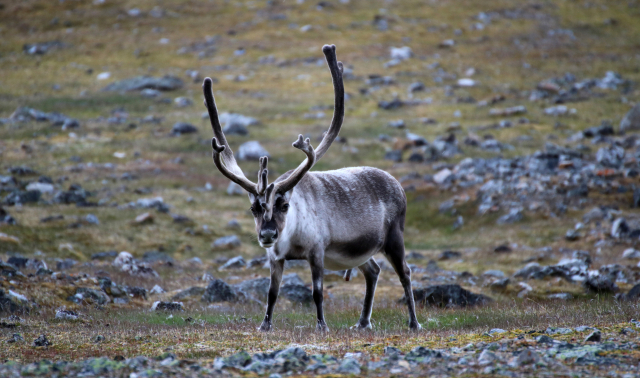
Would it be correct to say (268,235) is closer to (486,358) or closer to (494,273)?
(486,358)

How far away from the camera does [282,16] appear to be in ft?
249

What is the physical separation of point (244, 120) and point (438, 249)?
2302cm

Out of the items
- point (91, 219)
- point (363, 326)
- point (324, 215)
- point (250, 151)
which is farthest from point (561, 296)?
point (250, 151)

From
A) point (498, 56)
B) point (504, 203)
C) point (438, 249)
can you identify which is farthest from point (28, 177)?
point (498, 56)

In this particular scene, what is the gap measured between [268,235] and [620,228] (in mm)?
15812

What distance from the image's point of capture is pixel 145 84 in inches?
2073

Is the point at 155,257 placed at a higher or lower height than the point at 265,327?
lower

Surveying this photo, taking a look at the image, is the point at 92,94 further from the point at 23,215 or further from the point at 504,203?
the point at 504,203

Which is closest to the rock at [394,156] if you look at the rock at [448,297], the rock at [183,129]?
the rock at [183,129]

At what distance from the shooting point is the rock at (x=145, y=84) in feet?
172

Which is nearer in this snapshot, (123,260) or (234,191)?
(123,260)

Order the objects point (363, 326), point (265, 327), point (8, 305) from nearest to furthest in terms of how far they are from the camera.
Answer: point (265, 327) < point (363, 326) < point (8, 305)

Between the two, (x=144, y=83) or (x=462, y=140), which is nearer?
(x=462, y=140)

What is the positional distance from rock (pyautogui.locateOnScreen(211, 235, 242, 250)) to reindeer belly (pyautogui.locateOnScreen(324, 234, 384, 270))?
1310 centimetres
